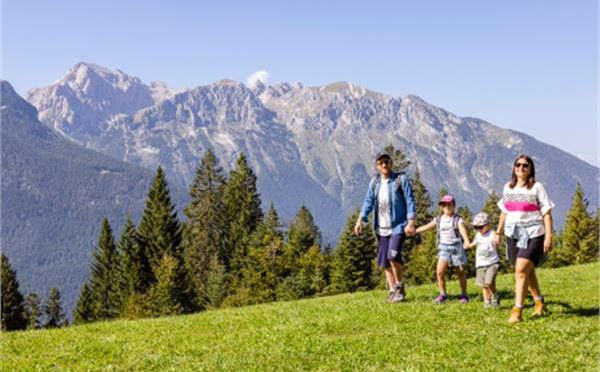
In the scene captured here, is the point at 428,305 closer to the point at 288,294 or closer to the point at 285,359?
the point at 285,359

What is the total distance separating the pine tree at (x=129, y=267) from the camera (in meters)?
72.6

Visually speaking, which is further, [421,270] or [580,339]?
[421,270]

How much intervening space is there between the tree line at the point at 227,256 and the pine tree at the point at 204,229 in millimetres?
136

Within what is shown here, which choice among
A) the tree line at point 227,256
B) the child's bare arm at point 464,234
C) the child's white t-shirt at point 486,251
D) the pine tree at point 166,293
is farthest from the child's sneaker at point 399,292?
the pine tree at point 166,293

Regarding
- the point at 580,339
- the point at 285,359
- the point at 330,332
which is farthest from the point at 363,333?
the point at 580,339

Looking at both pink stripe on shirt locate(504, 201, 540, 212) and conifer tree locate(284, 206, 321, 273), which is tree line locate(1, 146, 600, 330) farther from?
pink stripe on shirt locate(504, 201, 540, 212)

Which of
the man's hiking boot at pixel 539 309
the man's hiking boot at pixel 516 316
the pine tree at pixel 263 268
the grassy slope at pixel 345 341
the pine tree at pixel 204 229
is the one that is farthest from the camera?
the pine tree at pixel 204 229

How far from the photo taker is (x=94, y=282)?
8912 cm

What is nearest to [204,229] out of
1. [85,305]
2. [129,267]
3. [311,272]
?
[129,267]

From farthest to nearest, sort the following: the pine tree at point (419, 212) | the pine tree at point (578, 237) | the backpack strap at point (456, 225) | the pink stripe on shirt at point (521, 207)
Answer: the pine tree at point (578, 237), the pine tree at point (419, 212), the backpack strap at point (456, 225), the pink stripe on shirt at point (521, 207)

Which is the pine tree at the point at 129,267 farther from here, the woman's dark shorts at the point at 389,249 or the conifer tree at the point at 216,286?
the woman's dark shorts at the point at 389,249

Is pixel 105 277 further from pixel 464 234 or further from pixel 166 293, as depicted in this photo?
pixel 464 234

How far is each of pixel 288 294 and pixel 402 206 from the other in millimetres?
51875

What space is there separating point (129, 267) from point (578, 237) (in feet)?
186
